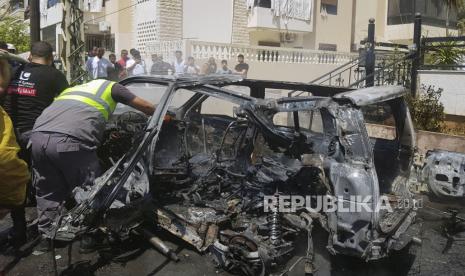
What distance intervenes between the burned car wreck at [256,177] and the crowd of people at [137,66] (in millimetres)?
5392

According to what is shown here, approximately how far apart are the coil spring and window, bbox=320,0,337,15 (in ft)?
66.0

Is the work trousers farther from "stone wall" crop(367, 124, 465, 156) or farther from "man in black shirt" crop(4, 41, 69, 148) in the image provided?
"stone wall" crop(367, 124, 465, 156)

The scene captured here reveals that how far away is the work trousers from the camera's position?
12.5 ft

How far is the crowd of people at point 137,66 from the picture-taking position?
1152 centimetres

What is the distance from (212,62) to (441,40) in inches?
257

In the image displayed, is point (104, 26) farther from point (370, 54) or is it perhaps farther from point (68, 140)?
point (68, 140)

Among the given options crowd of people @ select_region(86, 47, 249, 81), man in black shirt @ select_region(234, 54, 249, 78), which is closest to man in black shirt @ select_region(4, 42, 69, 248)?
crowd of people @ select_region(86, 47, 249, 81)

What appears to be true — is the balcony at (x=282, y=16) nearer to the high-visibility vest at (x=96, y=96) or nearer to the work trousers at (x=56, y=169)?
the high-visibility vest at (x=96, y=96)

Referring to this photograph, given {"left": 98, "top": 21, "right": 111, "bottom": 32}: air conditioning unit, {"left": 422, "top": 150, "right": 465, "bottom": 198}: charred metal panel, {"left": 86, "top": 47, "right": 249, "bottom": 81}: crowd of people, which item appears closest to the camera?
{"left": 422, "top": 150, "right": 465, "bottom": 198}: charred metal panel

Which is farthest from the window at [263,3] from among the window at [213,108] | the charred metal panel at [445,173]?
the charred metal panel at [445,173]

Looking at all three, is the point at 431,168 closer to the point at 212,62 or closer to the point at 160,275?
the point at 160,275

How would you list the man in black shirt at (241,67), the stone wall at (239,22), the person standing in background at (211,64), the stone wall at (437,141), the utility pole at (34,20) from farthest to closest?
1. the stone wall at (239,22)
2. the man in black shirt at (241,67)
3. the person standing in background at (211,64)
4. the utility pole at (34,20)
5. the stone wall at (437,141)

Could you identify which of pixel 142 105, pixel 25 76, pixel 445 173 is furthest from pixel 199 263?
pixel 445 173

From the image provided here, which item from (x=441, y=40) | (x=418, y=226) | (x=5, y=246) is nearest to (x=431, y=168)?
(x=418, y=226)
